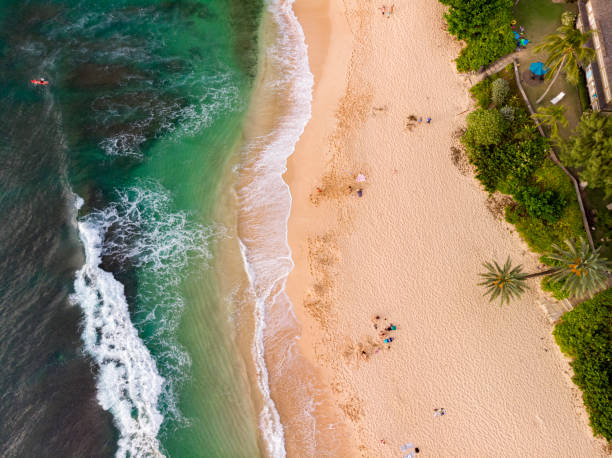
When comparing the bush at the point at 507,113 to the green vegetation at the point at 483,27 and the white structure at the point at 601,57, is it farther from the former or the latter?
the white structure at the point at 601,57

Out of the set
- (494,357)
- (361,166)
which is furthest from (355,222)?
(494,357)

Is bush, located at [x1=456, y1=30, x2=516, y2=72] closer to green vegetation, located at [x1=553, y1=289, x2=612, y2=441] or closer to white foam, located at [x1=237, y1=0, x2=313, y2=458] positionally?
white foam, located at [x1=237, y1=0, x2=313, y2=458]

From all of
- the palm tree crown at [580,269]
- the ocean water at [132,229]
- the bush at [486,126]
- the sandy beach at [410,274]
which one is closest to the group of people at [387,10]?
the sandy beach at [410,274]

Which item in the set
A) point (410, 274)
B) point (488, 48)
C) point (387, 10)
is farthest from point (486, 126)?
point (387, 10)

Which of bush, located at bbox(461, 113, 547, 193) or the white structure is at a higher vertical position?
the white structure

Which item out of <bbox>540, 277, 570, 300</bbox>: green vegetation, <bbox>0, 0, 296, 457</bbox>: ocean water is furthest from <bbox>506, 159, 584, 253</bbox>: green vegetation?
<bbox>0, 0, 296, 457</bbox>: ocean water
